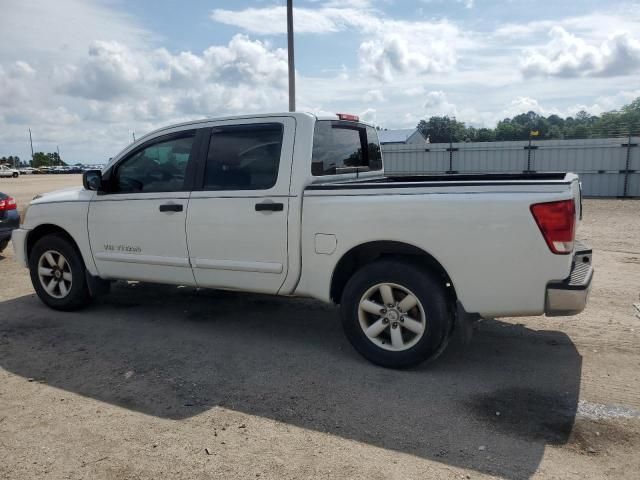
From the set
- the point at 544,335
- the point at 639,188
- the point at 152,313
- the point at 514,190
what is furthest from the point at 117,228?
the point at 639,188

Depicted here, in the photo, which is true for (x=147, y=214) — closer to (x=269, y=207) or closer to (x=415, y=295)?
(x=269, y=207)

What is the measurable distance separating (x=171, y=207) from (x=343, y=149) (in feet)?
5.43

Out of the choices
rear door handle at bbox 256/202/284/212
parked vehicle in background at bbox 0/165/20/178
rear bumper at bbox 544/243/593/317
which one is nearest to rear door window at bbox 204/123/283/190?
rear door handle at bbox 256/202/284/212

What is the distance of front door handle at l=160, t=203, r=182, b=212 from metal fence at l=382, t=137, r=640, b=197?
14246mm

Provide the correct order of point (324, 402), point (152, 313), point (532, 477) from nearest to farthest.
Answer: point (532, 477)
point (324, 402)
point (152, 313)

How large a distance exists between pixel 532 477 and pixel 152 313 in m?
4.17

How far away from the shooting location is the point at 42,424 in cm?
341

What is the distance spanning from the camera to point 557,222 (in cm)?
345

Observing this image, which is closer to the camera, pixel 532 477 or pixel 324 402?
pixel 532 477

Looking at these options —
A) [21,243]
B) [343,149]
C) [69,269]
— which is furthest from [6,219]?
[343,149]

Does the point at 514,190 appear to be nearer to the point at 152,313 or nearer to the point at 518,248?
the point at 518,248

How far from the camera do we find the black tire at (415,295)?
3.87m

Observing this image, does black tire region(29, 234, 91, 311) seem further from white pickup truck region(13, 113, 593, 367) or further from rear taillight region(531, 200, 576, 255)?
rear taillight region(531, 200, 576, 255)

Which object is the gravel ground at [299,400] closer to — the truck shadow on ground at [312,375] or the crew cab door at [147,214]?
the truck shadow on ground at [312,375]
